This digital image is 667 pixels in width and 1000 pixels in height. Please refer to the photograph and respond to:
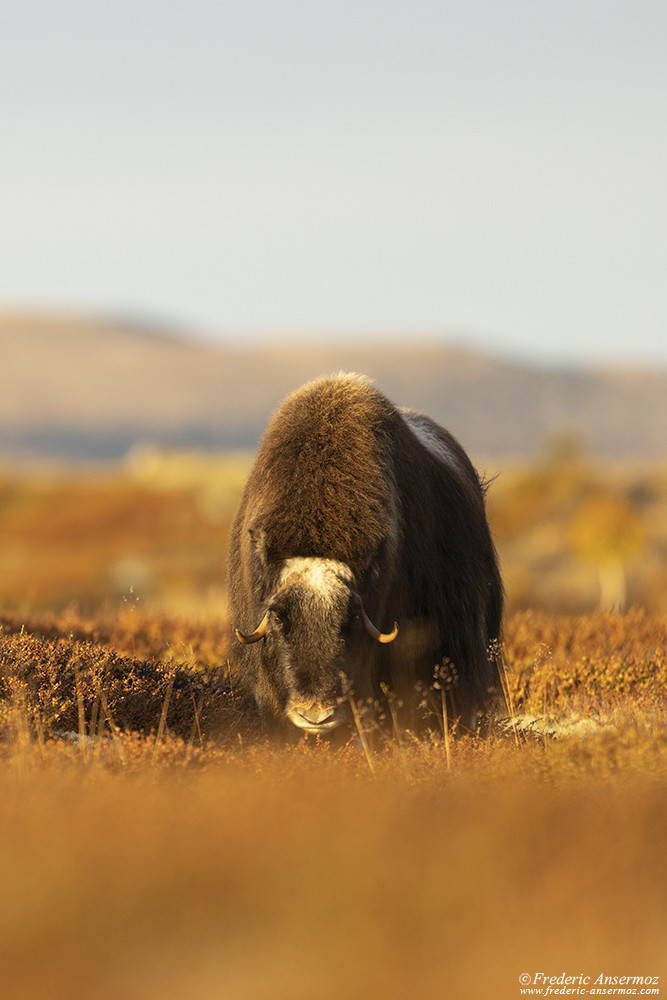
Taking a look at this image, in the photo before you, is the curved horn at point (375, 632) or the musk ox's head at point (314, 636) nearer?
the musk ox's head at point (314, 636)

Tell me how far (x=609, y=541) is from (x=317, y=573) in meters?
36.4

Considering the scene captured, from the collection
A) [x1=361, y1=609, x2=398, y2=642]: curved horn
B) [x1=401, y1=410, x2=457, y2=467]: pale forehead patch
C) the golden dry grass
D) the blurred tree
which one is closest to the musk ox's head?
[x1=361, y1=609, x2=398, y2=642]: curved horn

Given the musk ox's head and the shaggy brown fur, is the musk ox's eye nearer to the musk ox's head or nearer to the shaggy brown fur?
the musk ox's head

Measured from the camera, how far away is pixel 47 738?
6.29 metres

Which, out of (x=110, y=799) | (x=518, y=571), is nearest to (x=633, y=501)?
(x=518, y=571)

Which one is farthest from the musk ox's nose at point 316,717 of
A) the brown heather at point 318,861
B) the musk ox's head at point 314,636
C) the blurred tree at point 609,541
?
the blurred tree at point 609,541

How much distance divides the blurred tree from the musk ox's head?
34896 millimetres

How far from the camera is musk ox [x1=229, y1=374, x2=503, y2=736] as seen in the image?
21.7ft

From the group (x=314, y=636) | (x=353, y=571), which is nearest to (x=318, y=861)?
(x=314, y=636)

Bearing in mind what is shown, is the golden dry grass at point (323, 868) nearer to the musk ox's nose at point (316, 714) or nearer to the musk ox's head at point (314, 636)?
the musk ox's nose at point (316, 714)

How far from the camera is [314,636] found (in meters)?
6.55

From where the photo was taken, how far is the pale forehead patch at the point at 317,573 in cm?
666

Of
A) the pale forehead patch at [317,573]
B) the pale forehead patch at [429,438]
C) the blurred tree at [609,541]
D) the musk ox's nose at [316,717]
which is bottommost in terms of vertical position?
the blurred tree at [609,541]

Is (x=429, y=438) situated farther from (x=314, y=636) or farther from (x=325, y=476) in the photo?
(x=314, y=636)
